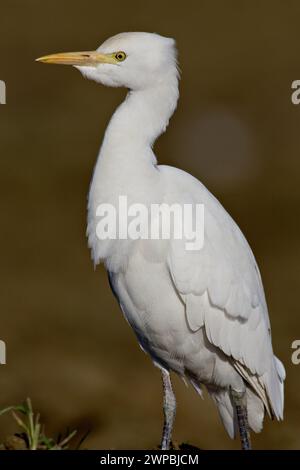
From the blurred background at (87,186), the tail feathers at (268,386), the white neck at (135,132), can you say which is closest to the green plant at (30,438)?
the tail feathers at (268,386)

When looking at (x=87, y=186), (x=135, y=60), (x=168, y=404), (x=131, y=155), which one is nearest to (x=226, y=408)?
(x=168, y=404)

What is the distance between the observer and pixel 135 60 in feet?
13.6

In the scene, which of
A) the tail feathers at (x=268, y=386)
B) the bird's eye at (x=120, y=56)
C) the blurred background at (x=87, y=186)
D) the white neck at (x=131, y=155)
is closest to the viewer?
the white neck at (x=131, y=155)

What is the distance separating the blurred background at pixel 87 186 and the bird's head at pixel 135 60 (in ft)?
15.4

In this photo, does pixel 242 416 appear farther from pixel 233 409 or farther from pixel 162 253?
pixel 162 253

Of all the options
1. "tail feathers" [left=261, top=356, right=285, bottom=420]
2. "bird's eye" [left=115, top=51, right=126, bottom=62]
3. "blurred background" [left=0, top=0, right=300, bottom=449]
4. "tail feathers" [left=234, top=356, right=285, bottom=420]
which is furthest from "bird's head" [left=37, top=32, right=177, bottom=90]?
"blurred background" [left=0, top=0, right=300, bottom=449]

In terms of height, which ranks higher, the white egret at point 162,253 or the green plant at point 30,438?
the white egret at point 162,253

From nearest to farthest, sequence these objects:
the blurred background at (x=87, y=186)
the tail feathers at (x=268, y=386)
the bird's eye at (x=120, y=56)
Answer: the bird's eye at (x=120, y=56) → the tail feathers at (x=268, y=386) → the blurred background at (x=87, y=186)

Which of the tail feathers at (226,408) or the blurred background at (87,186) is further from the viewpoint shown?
the blurred background at (87,186)

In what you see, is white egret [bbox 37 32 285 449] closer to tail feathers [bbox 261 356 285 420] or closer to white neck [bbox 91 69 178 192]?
white neck [bbox 91 69 178 192]

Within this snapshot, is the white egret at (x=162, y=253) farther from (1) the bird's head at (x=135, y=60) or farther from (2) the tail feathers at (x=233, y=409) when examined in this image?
(2) the tail feathers at (x=233, y=409)

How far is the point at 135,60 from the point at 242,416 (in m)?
1.52

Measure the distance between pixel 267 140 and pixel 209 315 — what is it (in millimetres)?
9169

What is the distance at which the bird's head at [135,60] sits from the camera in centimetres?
414
